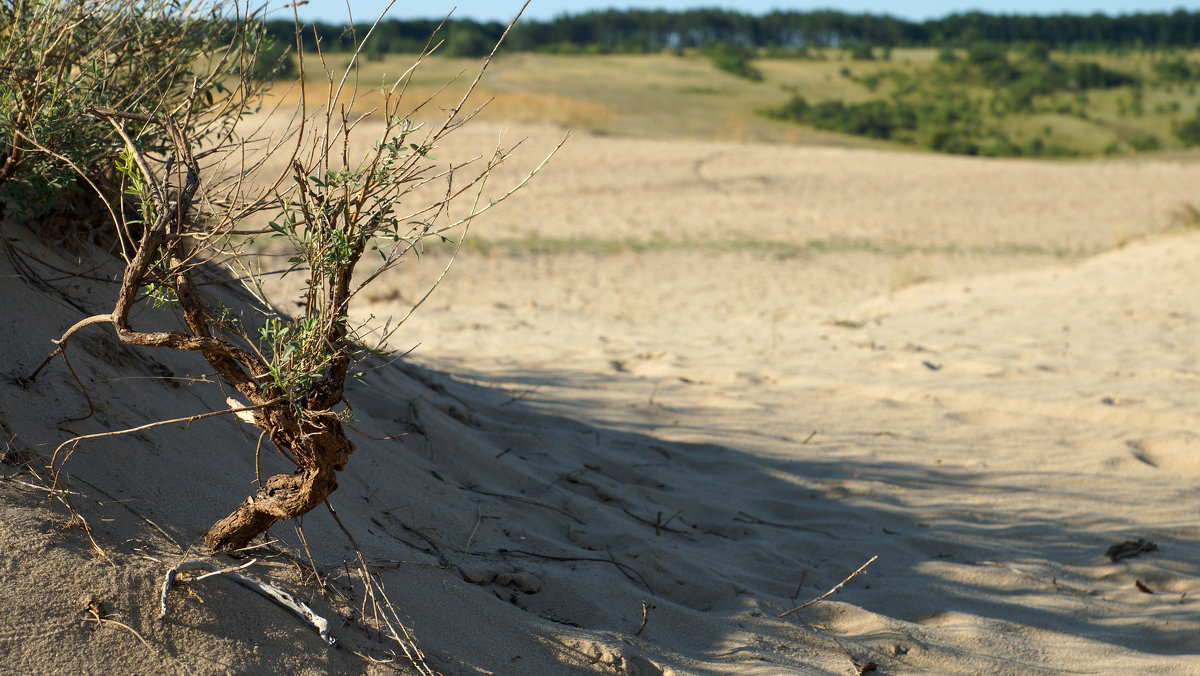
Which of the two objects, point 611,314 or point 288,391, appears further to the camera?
point 611,314

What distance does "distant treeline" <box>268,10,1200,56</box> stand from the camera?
6669 centimetres

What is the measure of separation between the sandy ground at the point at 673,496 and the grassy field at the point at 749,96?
18.9m

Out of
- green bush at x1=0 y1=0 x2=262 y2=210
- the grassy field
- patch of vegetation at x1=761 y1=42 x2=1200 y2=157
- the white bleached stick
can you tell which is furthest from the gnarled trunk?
patch of vegetation at x1=761 y1=42 x2=1200 y2=157

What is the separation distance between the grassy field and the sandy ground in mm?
18907

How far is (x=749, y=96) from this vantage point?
134ft

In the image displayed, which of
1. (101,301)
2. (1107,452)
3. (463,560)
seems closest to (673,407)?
(1107,452)

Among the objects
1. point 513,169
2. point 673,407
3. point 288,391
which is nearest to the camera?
point 288,391

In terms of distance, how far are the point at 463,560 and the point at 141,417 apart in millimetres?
927

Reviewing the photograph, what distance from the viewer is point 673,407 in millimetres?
4758

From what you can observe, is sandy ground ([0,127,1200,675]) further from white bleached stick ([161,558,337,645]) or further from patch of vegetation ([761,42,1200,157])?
patch of vegetation ([761,42,1200,157])

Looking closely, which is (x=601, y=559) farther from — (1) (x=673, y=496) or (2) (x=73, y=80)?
(2) (x=73, y=80)

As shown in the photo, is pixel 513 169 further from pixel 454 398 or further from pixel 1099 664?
pixel 1099 664

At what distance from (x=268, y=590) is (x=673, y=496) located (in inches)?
74.0

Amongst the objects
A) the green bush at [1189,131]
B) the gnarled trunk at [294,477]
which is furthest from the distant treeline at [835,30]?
the gnarled trunk at [294,477]
